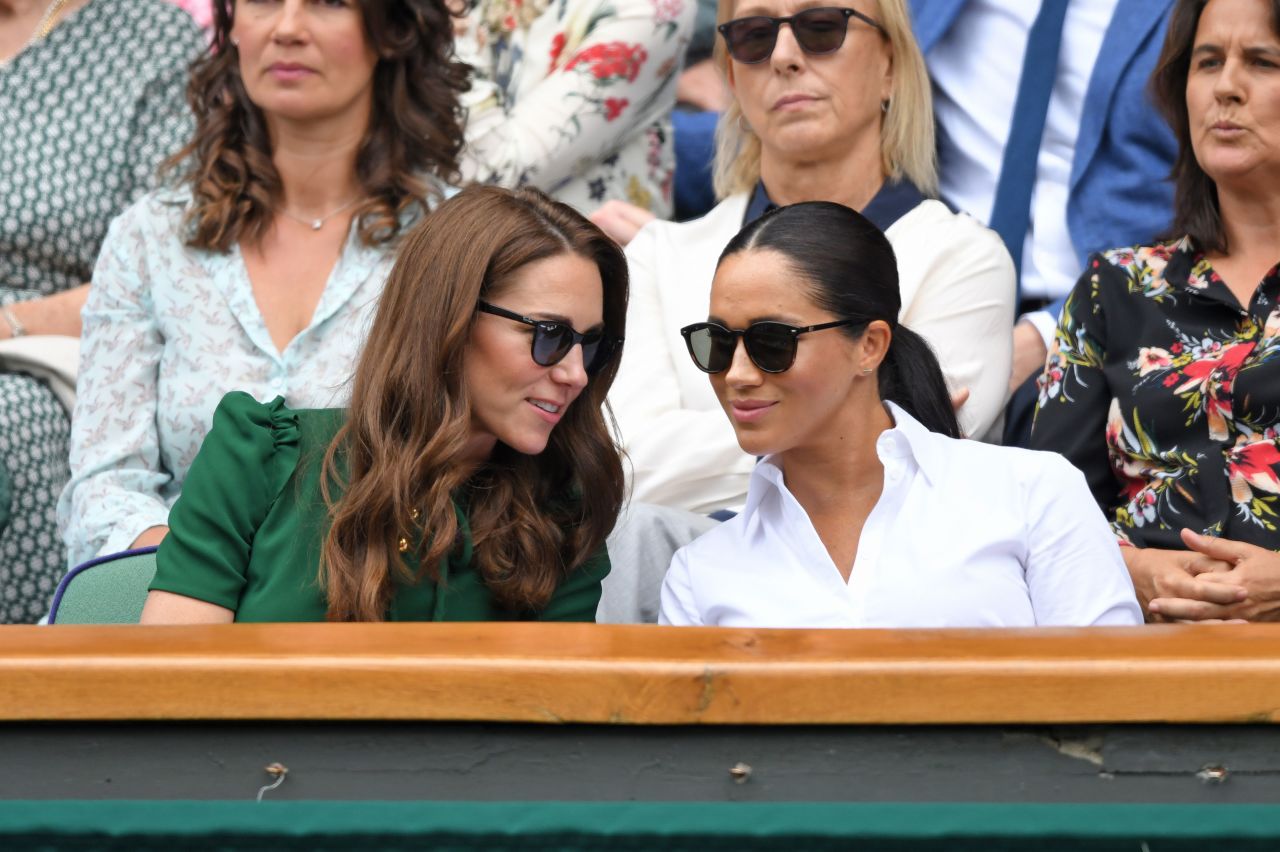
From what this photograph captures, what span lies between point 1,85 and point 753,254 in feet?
6.17

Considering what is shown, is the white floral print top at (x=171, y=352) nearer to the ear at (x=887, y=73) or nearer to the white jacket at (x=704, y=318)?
the white jacket at (x=704, y=318)

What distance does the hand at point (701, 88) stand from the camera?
395 centimetres

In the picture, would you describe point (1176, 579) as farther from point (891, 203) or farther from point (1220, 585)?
point (891, 203)

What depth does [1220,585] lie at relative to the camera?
2162 mm

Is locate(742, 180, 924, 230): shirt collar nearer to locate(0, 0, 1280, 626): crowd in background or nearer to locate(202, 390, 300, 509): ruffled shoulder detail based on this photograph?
locate(0, 0, 1280, 626): crowd in background

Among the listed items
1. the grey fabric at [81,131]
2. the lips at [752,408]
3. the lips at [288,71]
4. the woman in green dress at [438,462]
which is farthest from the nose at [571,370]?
the grey fabric at [81,131]

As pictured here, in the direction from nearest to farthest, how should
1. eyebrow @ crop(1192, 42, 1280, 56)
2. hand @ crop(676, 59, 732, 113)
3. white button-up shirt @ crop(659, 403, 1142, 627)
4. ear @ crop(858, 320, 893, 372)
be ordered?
1. white button-up shirt @ crop(659, 403, 1142, 627)
2. ear @ crop(858, 320, 893, 372)
3. eyebrow @ crop(1192, 42, 1280, 56)
4. hand @ crop(676, 59, 732, 113)

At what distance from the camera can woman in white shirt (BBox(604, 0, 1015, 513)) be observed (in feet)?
8.66

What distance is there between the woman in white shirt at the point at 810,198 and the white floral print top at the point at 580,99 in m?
0.21

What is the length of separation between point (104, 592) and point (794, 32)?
4.74 ft

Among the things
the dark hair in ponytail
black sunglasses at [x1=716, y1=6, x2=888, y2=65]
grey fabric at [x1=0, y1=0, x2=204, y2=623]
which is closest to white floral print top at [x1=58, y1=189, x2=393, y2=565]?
grey fabric at [x1=0, y1=0, x2=204, y2=623]

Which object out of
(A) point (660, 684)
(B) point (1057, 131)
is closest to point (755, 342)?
(A) point (660, 684)

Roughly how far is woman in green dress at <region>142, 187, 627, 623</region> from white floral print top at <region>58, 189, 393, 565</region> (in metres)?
0.54

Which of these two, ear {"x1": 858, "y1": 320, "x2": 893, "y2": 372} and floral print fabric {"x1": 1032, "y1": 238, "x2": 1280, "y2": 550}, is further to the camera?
floral print fabric {"x1": 1032, "y1": 238, "x2": 1280, "y2": 550}
